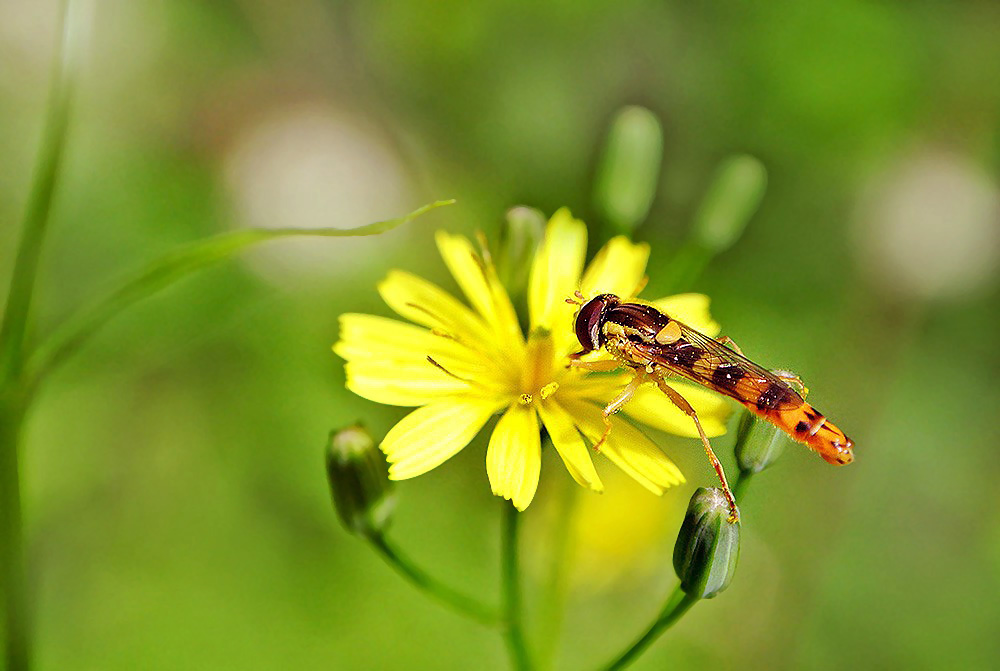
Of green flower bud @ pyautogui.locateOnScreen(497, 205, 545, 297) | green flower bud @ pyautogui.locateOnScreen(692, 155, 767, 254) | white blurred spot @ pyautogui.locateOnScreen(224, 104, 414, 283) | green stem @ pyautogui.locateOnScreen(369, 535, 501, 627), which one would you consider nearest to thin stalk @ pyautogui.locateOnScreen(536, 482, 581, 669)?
green stem @ pyautogui.locateOnScreen(369, 535, 501, 627)

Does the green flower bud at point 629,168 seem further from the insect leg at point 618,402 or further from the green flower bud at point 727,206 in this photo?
the insect leg at point 618,402

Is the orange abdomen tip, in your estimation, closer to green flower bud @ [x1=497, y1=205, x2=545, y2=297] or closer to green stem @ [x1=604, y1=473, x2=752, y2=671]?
green stem @ [x1=604, y1=473, x2=752, y2=671]

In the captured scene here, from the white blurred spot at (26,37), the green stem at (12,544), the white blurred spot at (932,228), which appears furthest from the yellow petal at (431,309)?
the white blurred spot at (26,37)

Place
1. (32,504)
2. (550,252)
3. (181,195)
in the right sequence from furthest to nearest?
(181,195), (32,504), (550,252)

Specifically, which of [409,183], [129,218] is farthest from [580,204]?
[129,218]

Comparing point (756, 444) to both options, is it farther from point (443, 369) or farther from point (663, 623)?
point (443, 369)

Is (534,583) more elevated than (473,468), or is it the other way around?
(473,468)

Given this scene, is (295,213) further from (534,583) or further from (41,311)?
(534,583)
